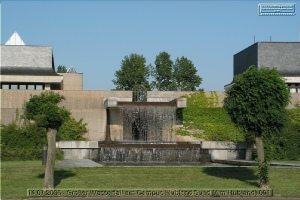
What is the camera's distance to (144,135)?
34.8m

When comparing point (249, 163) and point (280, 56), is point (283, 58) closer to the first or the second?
point (280, 56)

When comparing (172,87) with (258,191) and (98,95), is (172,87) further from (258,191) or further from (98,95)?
(258,191)

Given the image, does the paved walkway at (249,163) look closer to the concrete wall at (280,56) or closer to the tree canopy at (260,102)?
the tree canopy at (260,102)

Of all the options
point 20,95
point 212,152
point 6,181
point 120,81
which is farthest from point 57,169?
point 120,81

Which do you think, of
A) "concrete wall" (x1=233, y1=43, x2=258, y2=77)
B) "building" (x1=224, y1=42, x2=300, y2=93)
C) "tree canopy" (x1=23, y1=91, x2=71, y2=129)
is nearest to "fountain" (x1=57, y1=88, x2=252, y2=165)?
"building" (x1=224, y1=42, x2=300, y2=93)

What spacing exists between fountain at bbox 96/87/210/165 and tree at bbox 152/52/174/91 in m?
41.9

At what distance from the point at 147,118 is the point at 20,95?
26.8 feet

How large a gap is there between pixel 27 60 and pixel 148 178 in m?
25.4

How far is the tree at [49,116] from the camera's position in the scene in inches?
675

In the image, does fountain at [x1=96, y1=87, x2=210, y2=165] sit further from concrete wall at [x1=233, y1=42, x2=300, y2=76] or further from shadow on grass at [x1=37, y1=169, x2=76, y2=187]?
concrete wall at [x1=233, y1=42, x2=300, y2=76]

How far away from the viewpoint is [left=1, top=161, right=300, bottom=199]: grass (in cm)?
1827

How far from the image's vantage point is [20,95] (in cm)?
3531

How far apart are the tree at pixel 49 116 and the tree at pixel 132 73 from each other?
5568 centimetres

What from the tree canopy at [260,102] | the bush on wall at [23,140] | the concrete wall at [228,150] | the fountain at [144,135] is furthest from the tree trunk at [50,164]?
the concrete wall at [228,150]
